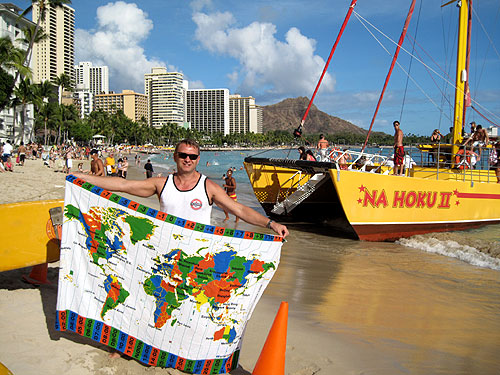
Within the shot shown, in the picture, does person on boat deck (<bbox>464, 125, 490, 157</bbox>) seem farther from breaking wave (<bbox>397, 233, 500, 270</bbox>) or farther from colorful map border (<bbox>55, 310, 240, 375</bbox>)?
colorful map border (<bbox>55, 310, 240, 375</bbox>)

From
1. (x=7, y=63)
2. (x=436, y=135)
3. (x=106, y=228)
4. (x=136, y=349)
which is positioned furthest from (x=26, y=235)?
(x=7, y=63)

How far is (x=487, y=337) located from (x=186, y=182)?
402 centimetres

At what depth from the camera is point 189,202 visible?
3.23 metres

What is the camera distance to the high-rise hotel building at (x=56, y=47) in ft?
473

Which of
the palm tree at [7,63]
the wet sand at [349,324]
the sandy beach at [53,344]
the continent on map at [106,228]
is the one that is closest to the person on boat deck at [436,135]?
the wet sand at [349,324]

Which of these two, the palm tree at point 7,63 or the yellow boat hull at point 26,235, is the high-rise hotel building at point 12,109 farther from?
the yellow boat hull at point 26,235

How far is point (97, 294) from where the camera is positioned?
3254 mm

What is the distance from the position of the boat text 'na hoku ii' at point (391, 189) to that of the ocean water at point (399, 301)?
2.39 ft

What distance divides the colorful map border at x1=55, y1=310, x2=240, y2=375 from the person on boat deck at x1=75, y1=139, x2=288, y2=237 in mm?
1041

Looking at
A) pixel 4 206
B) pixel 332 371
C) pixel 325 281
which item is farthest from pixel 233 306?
pixel 325 281

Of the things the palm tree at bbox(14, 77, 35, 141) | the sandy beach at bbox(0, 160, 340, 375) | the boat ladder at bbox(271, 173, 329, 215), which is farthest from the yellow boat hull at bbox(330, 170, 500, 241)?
the palm tree at bbox(14, 77, 35, 141)

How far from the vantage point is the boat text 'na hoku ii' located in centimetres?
945

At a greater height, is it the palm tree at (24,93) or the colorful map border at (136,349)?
the palm tree at (24,93)

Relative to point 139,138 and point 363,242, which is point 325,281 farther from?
point 139,138
